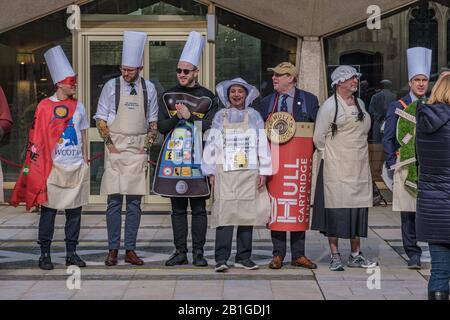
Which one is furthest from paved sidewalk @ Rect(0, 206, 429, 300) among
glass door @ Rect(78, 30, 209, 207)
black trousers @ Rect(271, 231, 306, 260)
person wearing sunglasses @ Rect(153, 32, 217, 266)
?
glass door @ Rect(78, 30, 209, 207)

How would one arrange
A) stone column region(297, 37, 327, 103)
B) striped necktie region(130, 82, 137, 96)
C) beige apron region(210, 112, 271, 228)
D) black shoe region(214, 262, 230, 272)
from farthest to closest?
stone column region(297, 37, 327, 103)
striped necktie region(130, 82, 137, 96)
beige apron region(210, 112, 271, 228)
black shoe region(214, 262, 230, 272)

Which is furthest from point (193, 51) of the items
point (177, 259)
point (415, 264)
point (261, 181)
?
point (415, 264)

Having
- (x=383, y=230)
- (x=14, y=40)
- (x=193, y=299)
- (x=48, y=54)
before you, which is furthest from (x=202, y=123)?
(x=14, y=40)

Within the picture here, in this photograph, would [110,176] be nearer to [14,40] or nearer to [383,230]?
[383,230]

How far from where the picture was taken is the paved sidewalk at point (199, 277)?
298 inches

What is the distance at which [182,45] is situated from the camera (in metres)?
14.0

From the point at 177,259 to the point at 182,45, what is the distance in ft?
18.7

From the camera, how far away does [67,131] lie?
890 centimetres

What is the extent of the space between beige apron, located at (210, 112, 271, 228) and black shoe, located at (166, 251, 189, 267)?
45 cm

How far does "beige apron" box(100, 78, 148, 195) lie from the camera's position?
8.98 metres

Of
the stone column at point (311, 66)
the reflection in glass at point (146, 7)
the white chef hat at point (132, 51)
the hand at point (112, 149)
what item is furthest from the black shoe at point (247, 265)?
the reflection in glass at point (146, 7)

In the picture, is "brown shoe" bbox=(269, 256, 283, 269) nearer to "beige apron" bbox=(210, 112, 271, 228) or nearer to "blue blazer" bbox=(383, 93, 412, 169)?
"beige apron" bbox=(210, 112, 271, 228)
